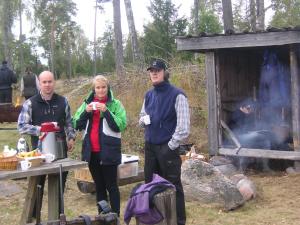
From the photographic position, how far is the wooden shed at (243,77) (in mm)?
8547

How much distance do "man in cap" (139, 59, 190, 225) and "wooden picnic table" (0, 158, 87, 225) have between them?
90 cm

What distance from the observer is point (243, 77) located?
10.8m

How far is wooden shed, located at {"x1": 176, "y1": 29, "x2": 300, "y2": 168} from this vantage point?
8.55 metres

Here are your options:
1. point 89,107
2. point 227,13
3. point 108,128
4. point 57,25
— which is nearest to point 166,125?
point 108,128

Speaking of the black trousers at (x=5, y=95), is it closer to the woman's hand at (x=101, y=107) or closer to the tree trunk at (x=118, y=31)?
the tree trunk at (x=118, y=31)

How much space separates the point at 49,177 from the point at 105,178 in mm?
670

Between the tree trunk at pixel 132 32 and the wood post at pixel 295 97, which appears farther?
the tree trunk at pixel 132 32

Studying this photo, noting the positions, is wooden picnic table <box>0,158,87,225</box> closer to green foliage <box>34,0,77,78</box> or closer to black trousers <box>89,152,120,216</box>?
black trousers <box>89,152,120,216</box>

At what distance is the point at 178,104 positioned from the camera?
4.85 m

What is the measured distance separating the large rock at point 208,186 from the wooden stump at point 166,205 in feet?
6.30

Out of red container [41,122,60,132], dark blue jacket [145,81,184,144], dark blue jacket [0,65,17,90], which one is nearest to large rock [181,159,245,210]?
dark blue jacket [145,81,184,144]

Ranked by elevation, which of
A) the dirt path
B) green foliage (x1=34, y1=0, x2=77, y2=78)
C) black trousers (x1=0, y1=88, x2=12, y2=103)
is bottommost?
the dirt path

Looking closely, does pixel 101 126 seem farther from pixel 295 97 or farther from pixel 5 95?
pixel 5 95

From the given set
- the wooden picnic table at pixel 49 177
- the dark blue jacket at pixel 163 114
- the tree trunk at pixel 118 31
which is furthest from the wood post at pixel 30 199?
the tree trunk at pixel 118 31
